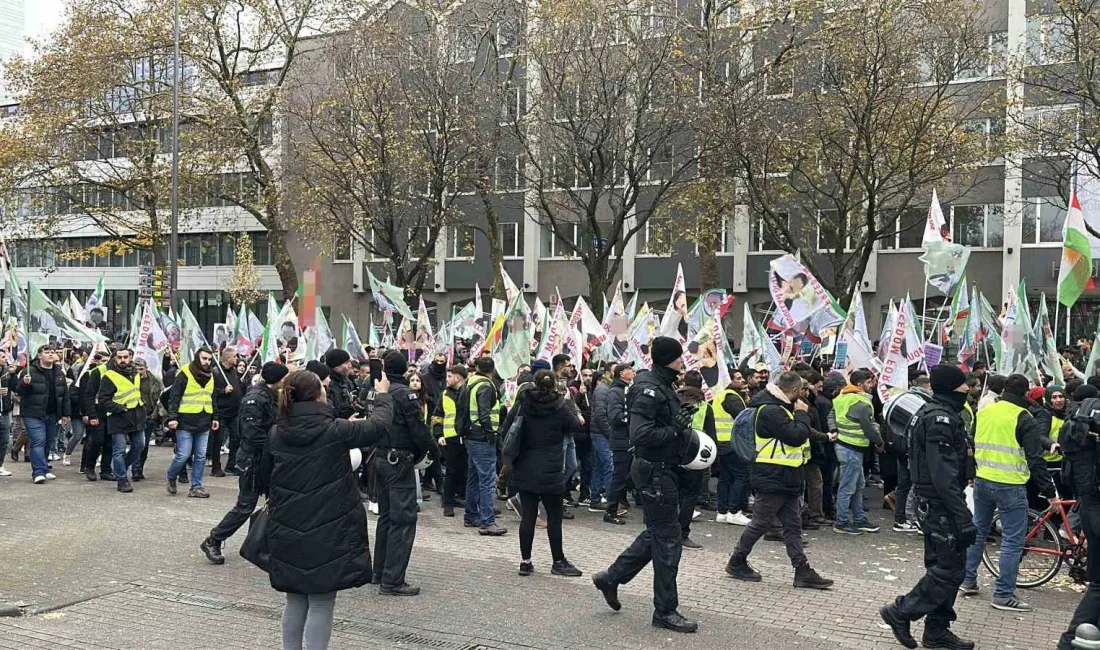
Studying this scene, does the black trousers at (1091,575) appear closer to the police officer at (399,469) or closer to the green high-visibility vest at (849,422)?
the green high-visibility vest at (849,422)

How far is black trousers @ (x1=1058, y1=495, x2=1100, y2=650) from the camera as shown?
242 inches

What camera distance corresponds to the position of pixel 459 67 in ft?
92.4

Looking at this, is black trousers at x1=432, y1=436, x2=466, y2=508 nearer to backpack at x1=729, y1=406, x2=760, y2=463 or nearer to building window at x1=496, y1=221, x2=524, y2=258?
backpack at x1=729, y1=406, x2=760, y2=463

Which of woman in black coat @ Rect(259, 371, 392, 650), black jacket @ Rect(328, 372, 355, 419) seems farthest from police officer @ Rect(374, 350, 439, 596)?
woman in black coat @ Rect(259, 371, 392, 650)

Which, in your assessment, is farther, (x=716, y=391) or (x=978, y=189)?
(x=978, y=189)

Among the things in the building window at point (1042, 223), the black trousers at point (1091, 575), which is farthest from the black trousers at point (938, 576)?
the building window at point (1042, 223)

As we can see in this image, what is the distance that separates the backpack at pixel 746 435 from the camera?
8.59 meters

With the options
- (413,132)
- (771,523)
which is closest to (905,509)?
(771,523)

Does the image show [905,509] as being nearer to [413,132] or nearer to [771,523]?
[771,523]

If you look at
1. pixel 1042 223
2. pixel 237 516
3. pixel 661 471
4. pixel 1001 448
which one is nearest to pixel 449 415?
pixel 237 516

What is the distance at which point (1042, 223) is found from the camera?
3178 centimetres

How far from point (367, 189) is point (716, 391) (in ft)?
59.9

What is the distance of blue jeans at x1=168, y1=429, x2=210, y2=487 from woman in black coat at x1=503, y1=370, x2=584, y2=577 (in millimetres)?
5184

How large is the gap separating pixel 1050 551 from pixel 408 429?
5.17 m
